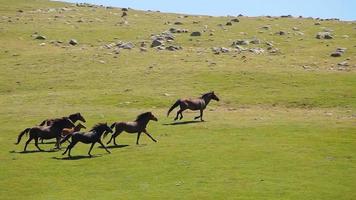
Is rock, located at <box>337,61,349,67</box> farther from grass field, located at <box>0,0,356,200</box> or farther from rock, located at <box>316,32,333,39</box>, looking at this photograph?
rock, located at <box>316,32,333,39</box>

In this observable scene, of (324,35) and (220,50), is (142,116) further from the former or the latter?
(324,35)

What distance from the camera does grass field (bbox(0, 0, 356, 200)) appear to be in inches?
1044

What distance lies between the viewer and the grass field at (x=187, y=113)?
87.0 ft

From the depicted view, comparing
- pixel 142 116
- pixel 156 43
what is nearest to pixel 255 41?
pixel 156 43

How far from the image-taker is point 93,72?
208 ft

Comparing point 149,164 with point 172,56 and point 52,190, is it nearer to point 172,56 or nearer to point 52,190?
point 52,190

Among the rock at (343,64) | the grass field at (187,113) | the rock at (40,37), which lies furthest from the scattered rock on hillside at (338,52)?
the rock at (40,37)

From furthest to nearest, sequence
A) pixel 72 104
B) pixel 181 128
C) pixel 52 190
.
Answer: pixel 72 104 < pixel 181 128 < pixel 52 190

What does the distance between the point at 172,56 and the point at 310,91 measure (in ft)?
66.8

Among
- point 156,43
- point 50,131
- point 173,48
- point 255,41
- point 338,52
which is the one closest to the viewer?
point 50,131

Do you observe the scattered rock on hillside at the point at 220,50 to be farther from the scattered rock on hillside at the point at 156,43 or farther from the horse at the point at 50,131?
the horse at the point at 50,131

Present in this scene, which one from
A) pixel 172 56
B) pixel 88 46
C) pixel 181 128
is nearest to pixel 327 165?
pixel 181 128

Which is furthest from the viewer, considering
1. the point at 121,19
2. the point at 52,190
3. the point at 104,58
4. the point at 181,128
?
the point at 121,19

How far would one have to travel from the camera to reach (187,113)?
4762 centimetres
